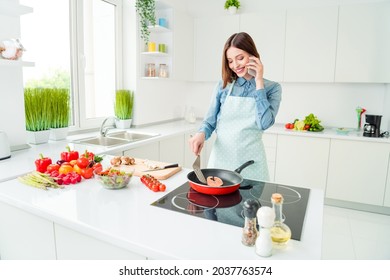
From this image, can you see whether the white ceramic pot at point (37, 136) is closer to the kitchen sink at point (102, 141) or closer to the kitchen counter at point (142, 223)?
the kitchen sink at point (102, 141)

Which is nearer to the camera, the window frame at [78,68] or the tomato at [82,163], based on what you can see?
the tomato at [82,163]

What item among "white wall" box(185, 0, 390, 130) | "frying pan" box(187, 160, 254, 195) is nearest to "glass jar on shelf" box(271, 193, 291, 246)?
"frying pan" box(187, 160, 254, 195)

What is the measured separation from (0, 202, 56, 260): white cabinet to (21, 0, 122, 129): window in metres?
1.44

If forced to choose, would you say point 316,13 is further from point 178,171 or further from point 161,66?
point 178,171

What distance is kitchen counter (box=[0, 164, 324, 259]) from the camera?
0.90m

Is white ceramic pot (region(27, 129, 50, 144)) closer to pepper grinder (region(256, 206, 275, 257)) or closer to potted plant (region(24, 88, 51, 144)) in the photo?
potted plant (region(24, 88, 51, 144))

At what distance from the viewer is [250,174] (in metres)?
1.81

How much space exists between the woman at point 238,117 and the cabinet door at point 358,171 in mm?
1738

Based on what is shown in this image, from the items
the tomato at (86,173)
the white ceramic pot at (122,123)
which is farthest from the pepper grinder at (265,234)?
the white ceramic pot at (122,123)

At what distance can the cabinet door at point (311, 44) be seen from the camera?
333 centimetres

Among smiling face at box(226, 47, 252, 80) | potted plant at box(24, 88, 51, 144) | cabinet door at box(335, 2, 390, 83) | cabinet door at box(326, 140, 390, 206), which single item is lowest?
cabinet door at box(326, 140, 390, 206)

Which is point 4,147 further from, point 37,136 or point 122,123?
point 122,123

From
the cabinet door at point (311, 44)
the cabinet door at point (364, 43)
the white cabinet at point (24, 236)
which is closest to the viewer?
the white cabinet at point (24, 236)

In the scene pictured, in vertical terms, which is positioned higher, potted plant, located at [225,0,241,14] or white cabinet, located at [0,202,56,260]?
potted plant, located at [225,0,241,14]
